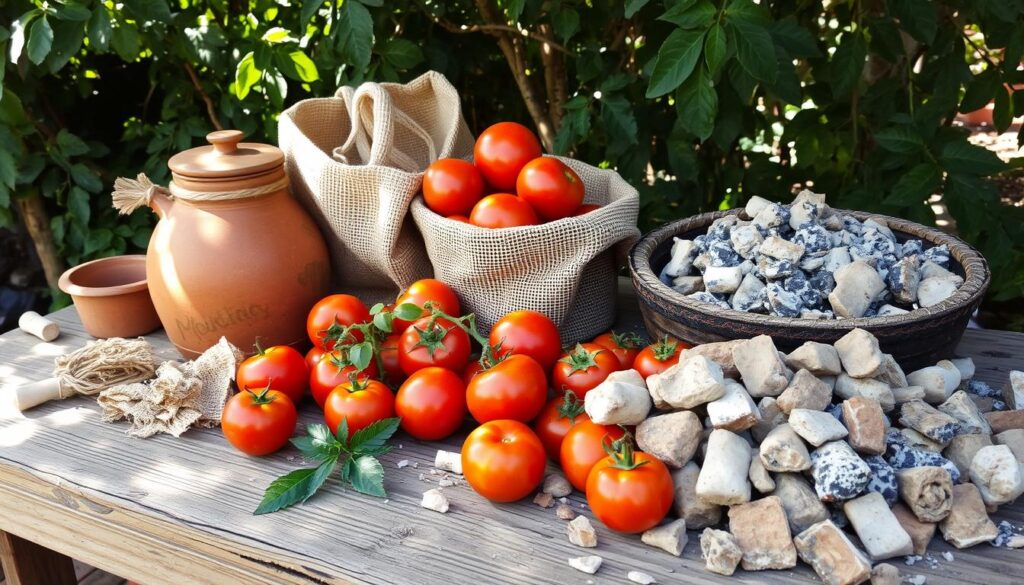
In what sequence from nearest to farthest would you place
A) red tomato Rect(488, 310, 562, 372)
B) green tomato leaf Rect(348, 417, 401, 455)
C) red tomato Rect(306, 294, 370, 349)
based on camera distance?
green tomato leaf Rect(348, 417, 401, 455), red tomato Rect(488, 310, 562, 372), red tomato Rect(306, 294, 370, 349)

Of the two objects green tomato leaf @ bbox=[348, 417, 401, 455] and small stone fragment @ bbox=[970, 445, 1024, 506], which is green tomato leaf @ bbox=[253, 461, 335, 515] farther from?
small stone fragment @ bbox=[970, 445, 1024, 506]

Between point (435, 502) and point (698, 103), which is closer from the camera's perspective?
point (435, 502)

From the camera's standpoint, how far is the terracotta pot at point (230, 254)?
1.62 meters

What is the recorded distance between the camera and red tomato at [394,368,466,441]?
1.42 metres

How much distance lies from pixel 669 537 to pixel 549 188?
711mm

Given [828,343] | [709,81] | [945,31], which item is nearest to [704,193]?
[945,31]

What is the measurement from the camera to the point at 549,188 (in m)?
1.64

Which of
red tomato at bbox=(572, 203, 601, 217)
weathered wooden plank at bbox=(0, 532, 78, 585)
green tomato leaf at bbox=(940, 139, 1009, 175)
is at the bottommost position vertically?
weathered wooden plank at bbox=(0, 532, 78, 585)

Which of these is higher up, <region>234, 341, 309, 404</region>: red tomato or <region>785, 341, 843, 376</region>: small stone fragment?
<region>785, 341, 843, 376</region>: small stone fragment

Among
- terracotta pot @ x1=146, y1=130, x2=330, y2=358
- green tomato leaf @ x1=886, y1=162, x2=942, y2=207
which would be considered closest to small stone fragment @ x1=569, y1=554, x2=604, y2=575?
terracotta pot @ x1=146, y1=130, x2=330, y2=358

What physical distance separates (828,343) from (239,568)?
0.92m

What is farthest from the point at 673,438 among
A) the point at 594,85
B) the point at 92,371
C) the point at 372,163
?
the point at 594,85

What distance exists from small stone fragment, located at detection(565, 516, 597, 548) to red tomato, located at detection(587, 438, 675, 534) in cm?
2

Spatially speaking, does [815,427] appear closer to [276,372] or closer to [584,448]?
[584,448]
